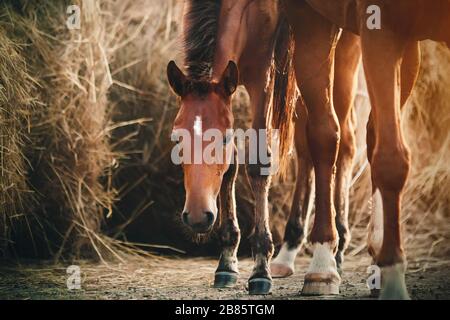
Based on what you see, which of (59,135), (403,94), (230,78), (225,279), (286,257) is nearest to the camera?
(230,78)

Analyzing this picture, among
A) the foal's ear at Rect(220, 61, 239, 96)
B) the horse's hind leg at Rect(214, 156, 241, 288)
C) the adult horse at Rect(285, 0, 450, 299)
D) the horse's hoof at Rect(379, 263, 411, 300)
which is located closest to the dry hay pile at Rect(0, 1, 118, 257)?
the horse's hind leg at Rect(214, 156, 241, 288)

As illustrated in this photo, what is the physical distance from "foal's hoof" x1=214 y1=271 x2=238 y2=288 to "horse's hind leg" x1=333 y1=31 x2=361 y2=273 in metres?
0.81

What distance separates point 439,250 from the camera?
666 cm

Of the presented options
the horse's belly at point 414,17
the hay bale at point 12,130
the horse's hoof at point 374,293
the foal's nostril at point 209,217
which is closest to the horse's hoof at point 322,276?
the horse's hoof at point 374,293

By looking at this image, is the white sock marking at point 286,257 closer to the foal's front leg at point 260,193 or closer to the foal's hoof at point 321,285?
the foal's front leg at point 260,193

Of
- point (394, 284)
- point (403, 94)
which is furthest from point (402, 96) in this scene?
point (394, 284)

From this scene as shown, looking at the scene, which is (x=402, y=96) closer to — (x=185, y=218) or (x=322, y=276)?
(x=322, y=276)

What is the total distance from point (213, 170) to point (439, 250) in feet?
7.71

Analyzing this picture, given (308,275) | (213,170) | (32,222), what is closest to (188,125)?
(213,170)

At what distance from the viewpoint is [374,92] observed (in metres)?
4.58

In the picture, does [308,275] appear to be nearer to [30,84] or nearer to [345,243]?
[345,243]

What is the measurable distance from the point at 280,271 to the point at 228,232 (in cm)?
67

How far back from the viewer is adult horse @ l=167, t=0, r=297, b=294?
198 inches

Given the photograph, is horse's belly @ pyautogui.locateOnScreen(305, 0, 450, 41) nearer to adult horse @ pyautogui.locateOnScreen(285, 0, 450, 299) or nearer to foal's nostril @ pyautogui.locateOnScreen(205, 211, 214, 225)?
adult horse @ pyautogui.locateOnScreen(285, 0, 450, 299)
